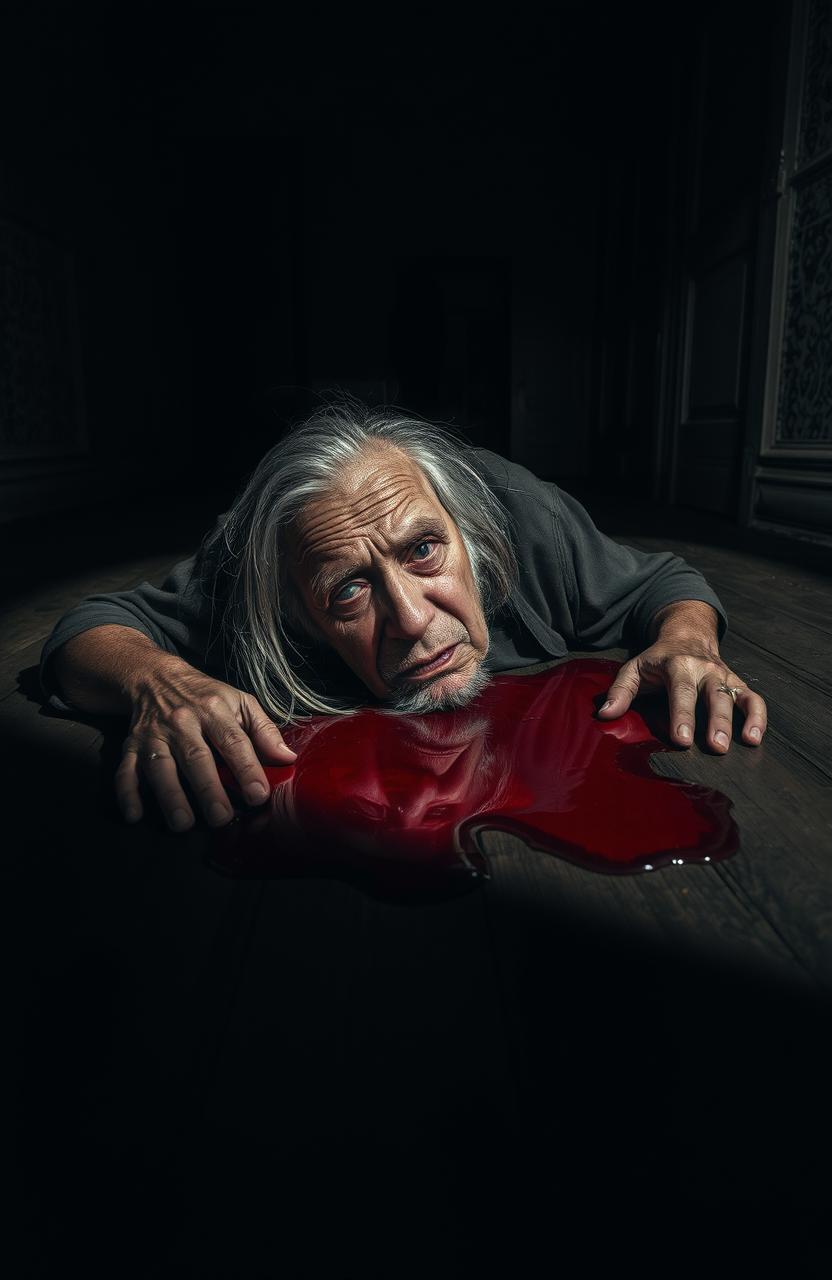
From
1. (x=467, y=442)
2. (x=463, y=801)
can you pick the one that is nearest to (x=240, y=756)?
(x=463, y=801)

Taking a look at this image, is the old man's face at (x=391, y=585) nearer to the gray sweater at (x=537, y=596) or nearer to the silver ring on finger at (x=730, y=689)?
the gray sweater at (x=537, y=596)

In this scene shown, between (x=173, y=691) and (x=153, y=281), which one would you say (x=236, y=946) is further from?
(x=153, y=281)

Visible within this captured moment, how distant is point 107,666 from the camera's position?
5.25 ft

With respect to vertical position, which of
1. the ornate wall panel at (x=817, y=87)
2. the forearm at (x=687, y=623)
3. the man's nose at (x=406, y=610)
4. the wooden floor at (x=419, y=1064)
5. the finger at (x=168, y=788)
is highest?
the ornate wall panel at (x=817, y=87)

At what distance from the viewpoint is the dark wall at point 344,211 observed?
24.6 feet

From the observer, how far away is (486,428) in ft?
30.8

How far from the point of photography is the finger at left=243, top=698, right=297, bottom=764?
1.34 metres

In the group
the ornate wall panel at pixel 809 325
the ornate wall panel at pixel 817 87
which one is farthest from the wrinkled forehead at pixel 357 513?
the ornate wall panel at pixel 817 87

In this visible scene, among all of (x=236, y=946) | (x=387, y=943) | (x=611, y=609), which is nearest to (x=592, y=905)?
(x=387, y=943)

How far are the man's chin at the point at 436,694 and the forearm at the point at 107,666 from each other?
42 centimetres

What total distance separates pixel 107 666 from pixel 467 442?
39.9 inches

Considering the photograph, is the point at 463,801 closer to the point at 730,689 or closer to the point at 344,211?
the point at 730,689

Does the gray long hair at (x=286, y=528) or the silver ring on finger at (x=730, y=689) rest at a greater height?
the gray long hair at (x=286, y=528)

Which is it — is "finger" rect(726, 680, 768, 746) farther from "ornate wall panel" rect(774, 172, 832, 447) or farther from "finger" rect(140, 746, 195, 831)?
"ornate wall panel" rect(774, 172, 832, 447)
